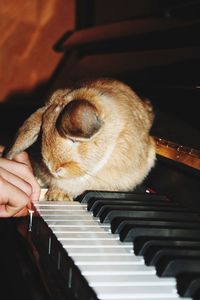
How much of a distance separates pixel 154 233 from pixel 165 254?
4.5 inches

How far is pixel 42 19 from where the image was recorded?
3.60 meters

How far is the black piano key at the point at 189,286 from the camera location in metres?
0.77

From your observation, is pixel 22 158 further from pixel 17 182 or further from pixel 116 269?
pixel 116 269

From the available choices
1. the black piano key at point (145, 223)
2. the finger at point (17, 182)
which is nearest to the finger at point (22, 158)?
the finger at point (17, 182)

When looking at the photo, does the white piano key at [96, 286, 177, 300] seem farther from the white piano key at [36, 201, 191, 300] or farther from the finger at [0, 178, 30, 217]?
the finger at [0, 178, 30, 217]

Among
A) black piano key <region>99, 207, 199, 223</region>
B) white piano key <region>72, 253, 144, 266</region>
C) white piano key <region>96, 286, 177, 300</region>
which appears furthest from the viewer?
black piano key <region>99, 207, 199, 223</region>

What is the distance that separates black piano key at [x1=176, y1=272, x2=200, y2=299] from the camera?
30.2 inches

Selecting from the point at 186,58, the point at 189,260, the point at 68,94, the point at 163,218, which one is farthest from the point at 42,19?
the point at 189,260

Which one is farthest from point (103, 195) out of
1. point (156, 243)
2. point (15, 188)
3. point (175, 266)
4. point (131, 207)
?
point (175, 266)

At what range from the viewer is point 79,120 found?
3.48 feet

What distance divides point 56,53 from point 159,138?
2418 millimetres

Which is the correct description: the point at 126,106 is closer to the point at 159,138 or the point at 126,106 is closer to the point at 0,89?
the point at 159,138

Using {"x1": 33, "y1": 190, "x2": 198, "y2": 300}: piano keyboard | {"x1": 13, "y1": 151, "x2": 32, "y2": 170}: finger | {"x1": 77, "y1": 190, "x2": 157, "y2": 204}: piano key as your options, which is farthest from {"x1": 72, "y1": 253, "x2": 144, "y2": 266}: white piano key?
{"x1": 13, "y1": 151, "x2": 32, "y2": 170}: finger

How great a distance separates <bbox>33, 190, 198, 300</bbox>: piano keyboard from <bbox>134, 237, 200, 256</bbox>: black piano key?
0.05ft
